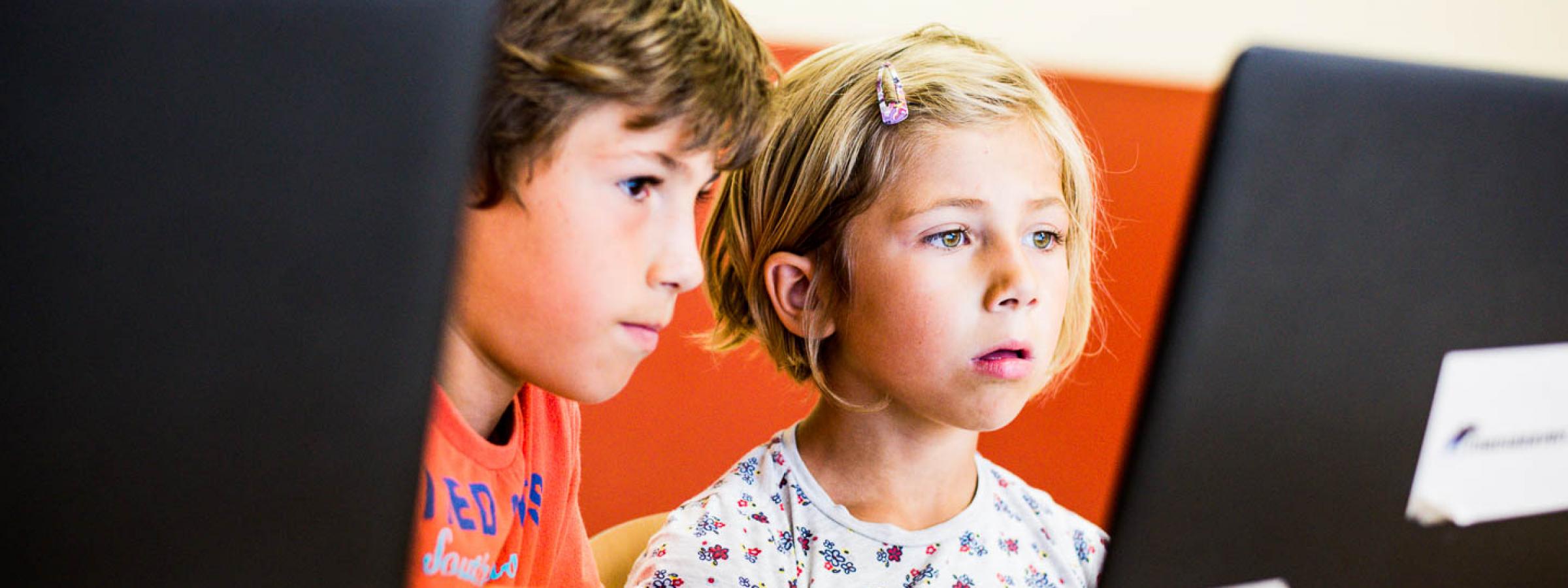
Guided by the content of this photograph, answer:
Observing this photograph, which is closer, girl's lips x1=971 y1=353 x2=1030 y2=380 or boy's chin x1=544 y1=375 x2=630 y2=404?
boy's chin x1=544 y1=375 x2=630 y2=404

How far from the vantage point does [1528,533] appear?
63 centimetres

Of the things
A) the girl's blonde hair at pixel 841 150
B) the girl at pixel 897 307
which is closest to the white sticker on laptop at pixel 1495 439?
the girl at pixel 897 307

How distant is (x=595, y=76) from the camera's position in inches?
26.9

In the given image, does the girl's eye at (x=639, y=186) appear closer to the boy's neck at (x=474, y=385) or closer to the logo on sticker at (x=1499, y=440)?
the boy's neck at (x=474, y=385)

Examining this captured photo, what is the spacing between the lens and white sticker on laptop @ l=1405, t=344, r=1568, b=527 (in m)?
0.58

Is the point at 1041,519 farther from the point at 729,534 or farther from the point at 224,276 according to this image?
the point at 224,276

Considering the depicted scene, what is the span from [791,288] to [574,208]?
423 mm

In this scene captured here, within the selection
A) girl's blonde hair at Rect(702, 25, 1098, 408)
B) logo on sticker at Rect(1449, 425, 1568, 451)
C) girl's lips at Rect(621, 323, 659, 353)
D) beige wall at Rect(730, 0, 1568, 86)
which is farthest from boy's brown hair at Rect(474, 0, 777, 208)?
beige wall at Rect(730, 0, 1568, 86)

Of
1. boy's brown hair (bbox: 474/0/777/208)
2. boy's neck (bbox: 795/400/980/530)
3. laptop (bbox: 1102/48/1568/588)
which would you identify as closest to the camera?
laptop (bbox: 1102/48/1568/588)

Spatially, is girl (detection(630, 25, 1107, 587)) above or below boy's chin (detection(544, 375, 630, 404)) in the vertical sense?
above

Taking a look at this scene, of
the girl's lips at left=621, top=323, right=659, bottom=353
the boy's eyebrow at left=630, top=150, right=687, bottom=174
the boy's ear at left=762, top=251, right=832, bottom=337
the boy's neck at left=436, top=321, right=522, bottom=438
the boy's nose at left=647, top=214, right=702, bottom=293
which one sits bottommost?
the boy's neck at left=436, top=321, right=522, bottom=438

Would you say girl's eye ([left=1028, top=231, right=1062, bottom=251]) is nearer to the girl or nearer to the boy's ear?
the girl

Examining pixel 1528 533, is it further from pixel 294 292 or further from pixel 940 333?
pixel 294 292

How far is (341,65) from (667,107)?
38 cm
